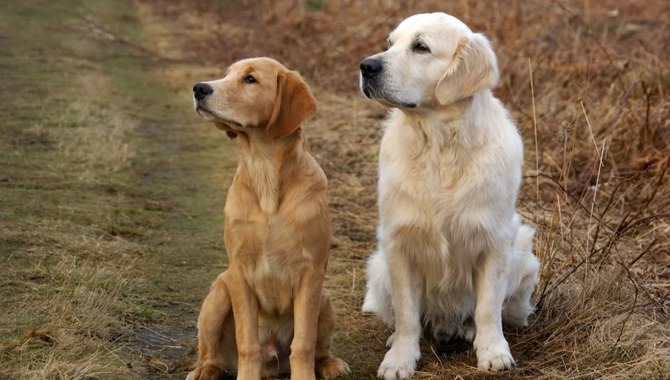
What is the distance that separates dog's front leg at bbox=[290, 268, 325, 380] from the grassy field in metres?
0.53

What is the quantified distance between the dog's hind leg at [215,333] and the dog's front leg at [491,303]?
3.56ft

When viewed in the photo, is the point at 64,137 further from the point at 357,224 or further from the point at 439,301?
the point at 439,301

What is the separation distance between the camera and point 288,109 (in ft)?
13.2

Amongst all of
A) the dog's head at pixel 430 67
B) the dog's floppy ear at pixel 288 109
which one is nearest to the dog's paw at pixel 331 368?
the dog's floppy ear at pixel 288 109

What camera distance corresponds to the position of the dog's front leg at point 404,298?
427 cm

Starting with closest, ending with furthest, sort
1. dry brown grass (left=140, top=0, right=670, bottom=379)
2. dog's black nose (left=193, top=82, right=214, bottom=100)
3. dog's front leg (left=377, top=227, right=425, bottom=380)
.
→ dog's black nose (left=193, top=82, right=214, bottom=100)
dog's front leg (left=377, top=227, right=425, bottom=380)
dry brown grass (left=140, top=0, right=670, bottom=379)

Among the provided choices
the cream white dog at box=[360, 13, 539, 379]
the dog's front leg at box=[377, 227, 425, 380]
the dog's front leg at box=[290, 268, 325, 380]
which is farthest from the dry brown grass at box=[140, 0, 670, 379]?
the dog's front leg at box=[290, 268, 325, 380]

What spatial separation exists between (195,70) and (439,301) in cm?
864

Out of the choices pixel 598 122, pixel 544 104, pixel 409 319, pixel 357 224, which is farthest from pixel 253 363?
pixel 544 104

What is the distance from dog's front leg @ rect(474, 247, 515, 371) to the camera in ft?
13.9

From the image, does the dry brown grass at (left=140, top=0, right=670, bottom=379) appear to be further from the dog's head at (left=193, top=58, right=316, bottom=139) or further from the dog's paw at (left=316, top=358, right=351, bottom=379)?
the dog's head at (left=193, top=58, right=316, bottom=139)

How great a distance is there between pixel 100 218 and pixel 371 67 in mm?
2714

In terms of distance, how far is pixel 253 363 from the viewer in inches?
153

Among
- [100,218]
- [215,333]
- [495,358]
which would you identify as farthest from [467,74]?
[100,218]
